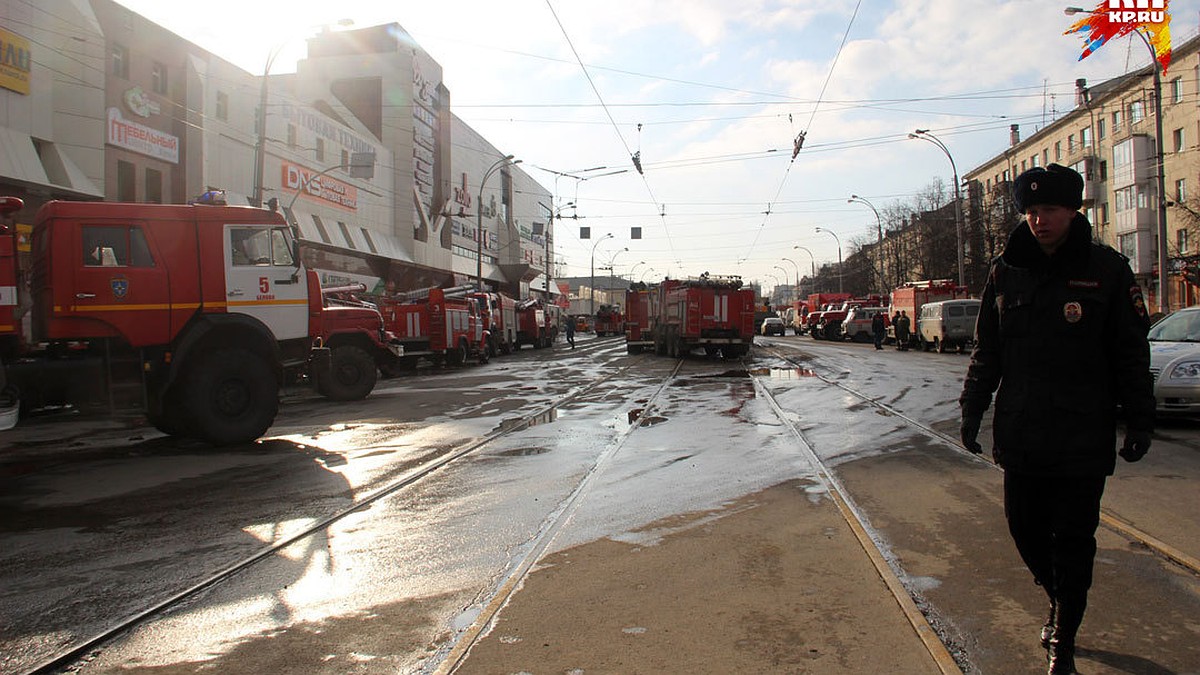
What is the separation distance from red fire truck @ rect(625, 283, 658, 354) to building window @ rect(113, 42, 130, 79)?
20552mm

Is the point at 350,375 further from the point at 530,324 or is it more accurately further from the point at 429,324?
the point at 530,324

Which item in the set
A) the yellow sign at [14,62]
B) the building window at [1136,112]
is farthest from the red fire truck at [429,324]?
the building window at [1136,112]

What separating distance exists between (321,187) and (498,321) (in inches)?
407

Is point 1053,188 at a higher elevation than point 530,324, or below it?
below

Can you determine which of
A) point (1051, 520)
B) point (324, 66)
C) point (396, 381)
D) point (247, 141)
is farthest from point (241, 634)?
point (324, 66)

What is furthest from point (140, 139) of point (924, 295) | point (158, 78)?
point (924, 295)

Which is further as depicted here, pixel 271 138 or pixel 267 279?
pixel 271 138

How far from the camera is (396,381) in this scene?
2150cm

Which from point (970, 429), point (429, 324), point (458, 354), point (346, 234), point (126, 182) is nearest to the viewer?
point (970, 429)

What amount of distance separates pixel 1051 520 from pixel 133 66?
90.3 feet

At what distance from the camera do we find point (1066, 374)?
3.05m

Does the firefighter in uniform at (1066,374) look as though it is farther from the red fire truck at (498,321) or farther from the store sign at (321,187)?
the store sign at (321,187)

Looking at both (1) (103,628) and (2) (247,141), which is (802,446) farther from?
(2) (247,141)

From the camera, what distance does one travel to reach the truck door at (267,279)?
10.2 metres
